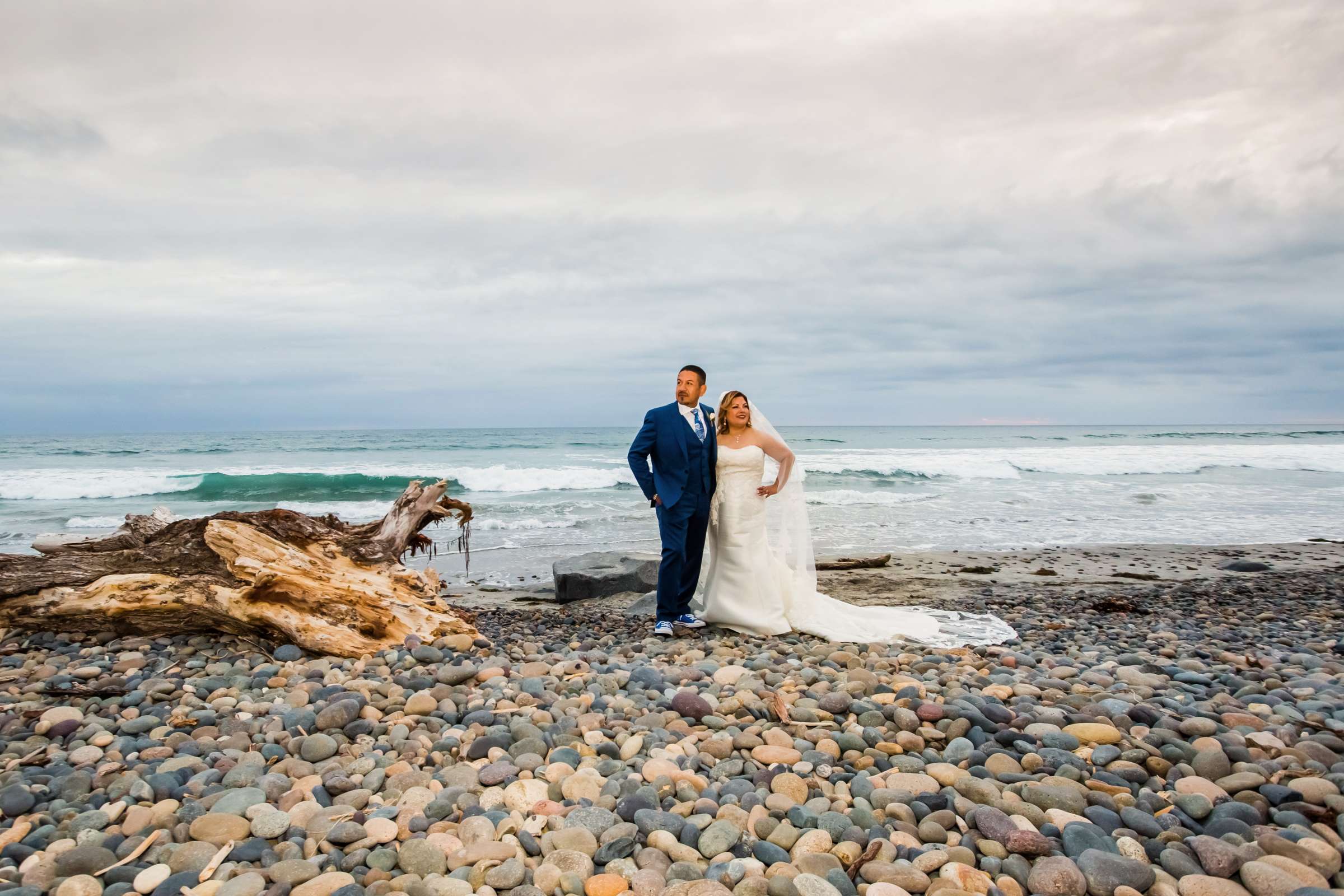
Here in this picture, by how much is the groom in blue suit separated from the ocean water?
13.7 feet

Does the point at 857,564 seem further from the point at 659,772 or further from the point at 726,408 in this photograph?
the point at 659,772

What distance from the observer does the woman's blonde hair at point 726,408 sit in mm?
7102

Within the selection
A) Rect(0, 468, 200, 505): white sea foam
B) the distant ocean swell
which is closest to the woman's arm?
the distant ocean swell

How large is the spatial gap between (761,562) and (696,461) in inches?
43.8

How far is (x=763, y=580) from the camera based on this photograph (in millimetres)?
6988

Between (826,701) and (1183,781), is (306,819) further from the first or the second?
(1183,781)

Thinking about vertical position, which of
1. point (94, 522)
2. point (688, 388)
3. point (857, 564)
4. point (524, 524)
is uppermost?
point (688, 388)

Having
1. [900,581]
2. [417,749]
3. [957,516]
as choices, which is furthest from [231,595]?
[957,516]

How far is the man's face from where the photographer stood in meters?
6.82

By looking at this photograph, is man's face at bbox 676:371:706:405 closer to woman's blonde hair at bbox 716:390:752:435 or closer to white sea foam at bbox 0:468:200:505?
woman's blonde hair at bbox 716:390:752:435

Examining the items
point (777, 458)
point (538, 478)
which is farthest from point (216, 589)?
point (538, 478)

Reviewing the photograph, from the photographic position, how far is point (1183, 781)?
298 cm

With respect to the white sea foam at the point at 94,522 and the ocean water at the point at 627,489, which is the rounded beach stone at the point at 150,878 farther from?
the white sea foam at the point at 94,522

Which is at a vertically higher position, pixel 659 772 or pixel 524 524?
pixel 659 772
